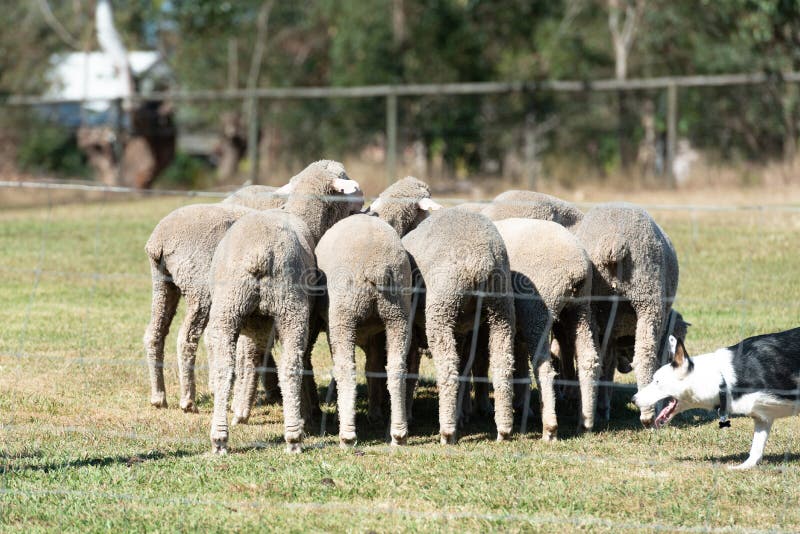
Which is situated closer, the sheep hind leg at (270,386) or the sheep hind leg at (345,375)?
the sheep hind leg at (345,375)

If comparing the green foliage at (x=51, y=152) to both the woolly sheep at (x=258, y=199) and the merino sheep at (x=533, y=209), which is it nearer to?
the woolly sheep at (x=258, y=199)

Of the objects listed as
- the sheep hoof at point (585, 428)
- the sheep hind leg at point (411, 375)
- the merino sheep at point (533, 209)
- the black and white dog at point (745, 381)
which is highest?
the merino sheep at point (533, 209)

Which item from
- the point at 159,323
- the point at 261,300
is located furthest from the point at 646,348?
the point at 159,323

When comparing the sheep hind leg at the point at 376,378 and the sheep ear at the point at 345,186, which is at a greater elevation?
the sheep ear at the point at 345,186

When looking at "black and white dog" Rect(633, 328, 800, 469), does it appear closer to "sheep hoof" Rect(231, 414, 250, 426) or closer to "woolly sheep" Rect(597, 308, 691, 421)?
"woolly sheep" Rect(597, 308, 691, 421)

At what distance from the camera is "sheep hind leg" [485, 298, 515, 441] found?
7.23 m

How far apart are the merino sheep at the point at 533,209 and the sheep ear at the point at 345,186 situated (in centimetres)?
125

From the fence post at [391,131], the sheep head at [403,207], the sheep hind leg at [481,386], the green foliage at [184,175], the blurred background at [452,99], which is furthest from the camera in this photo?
the green foliage at [184,175]

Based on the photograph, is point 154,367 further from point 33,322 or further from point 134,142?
point 134,142

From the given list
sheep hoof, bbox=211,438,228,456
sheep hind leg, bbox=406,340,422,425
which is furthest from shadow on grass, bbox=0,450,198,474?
sheep hind leg, bbox=406,340,422,425

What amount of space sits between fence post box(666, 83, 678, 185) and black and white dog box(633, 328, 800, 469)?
47.6 ft

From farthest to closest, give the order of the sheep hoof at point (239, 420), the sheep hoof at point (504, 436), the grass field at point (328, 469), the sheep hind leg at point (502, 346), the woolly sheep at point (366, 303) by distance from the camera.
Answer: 1. the sheep hoof at point (239, 420)
2. the sheep hoof at point (504, 436)
3. the sheep hind leg at point (502, 346)
4. the woolly sheep at point (366, 303)
5. the grass field at point (328, 469)

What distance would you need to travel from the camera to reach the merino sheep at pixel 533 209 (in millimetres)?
8867

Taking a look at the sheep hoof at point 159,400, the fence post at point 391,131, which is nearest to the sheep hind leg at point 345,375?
the sheep hoof at point 159,400
